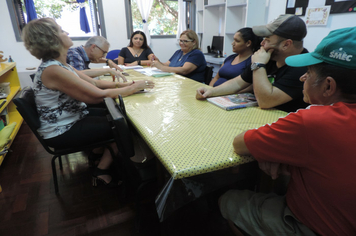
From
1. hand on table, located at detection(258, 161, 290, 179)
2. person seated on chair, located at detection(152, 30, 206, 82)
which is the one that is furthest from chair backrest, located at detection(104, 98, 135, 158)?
person seated on chair, located at detection(152, 30, 206, 82)

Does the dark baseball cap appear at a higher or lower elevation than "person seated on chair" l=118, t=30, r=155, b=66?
higher

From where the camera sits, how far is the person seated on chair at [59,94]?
52.8 inches

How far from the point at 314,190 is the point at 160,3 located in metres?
5.09

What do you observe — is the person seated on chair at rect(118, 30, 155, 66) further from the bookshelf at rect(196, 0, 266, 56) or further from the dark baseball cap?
the dark baseball cap

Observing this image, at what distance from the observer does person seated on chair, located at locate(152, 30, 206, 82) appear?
265 cm

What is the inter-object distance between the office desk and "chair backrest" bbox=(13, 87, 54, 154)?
23.2 inches

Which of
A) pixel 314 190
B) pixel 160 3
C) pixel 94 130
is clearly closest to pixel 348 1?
pixel 314 190

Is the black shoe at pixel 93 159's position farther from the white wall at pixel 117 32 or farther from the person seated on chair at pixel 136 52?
the white wall at pixel 117 32

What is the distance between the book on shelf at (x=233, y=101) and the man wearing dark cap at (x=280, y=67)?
9 cm

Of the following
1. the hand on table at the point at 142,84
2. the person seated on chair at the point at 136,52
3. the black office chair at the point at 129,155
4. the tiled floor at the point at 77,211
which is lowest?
the tiled floor at the point at 77,211

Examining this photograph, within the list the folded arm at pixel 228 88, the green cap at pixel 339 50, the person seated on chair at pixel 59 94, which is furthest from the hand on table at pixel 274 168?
the person seated on chair at pixel 59 94

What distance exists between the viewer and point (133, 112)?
1.27 m

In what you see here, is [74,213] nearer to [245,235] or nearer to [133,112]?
[133,112]

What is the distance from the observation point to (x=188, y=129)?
1018mm
